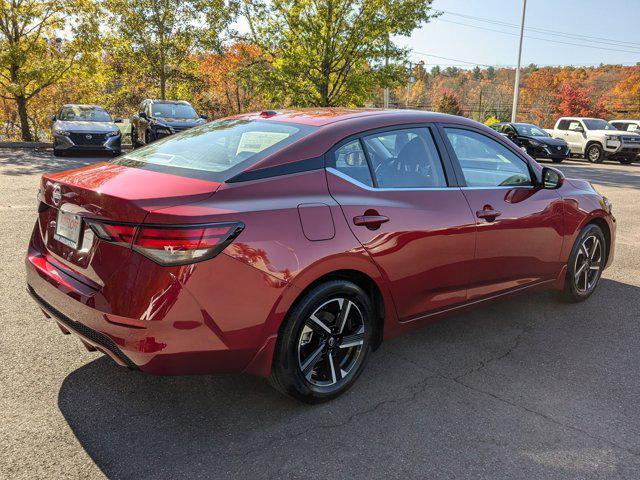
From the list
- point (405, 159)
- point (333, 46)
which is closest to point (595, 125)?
point (333, 46)

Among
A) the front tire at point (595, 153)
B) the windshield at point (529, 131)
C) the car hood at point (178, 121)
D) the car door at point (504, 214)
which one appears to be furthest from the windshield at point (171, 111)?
the front tire at point (595, 153)

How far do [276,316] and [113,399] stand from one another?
1101 millimetres

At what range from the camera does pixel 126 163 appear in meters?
3.18

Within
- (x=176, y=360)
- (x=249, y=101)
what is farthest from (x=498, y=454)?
(x=249, y=101)

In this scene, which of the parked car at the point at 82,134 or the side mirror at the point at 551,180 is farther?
the parked car at the point at 82,134

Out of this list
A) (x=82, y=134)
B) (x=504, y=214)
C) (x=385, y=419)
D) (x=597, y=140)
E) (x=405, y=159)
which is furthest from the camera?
(x=597, y=140)

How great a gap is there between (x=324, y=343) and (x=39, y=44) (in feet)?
70.7

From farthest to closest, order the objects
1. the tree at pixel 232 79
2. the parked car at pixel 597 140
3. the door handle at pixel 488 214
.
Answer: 1. the parked car at pixel 597 140
2. the tree at pixel 232 79
3. the door handle at pixel 488 214

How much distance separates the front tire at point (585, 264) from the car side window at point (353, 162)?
7.85 ft

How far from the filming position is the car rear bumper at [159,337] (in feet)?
7.80

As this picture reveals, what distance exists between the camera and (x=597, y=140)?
896 inches

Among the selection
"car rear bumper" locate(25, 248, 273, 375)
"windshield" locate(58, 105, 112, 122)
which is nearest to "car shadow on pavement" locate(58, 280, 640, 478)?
"car rear bumper" locate(25, 248, 273, 375)

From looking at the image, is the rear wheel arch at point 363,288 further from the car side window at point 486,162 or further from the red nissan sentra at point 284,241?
the car side window at point 486,162

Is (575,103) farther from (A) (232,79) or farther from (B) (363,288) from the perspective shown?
(B) (363,288)
